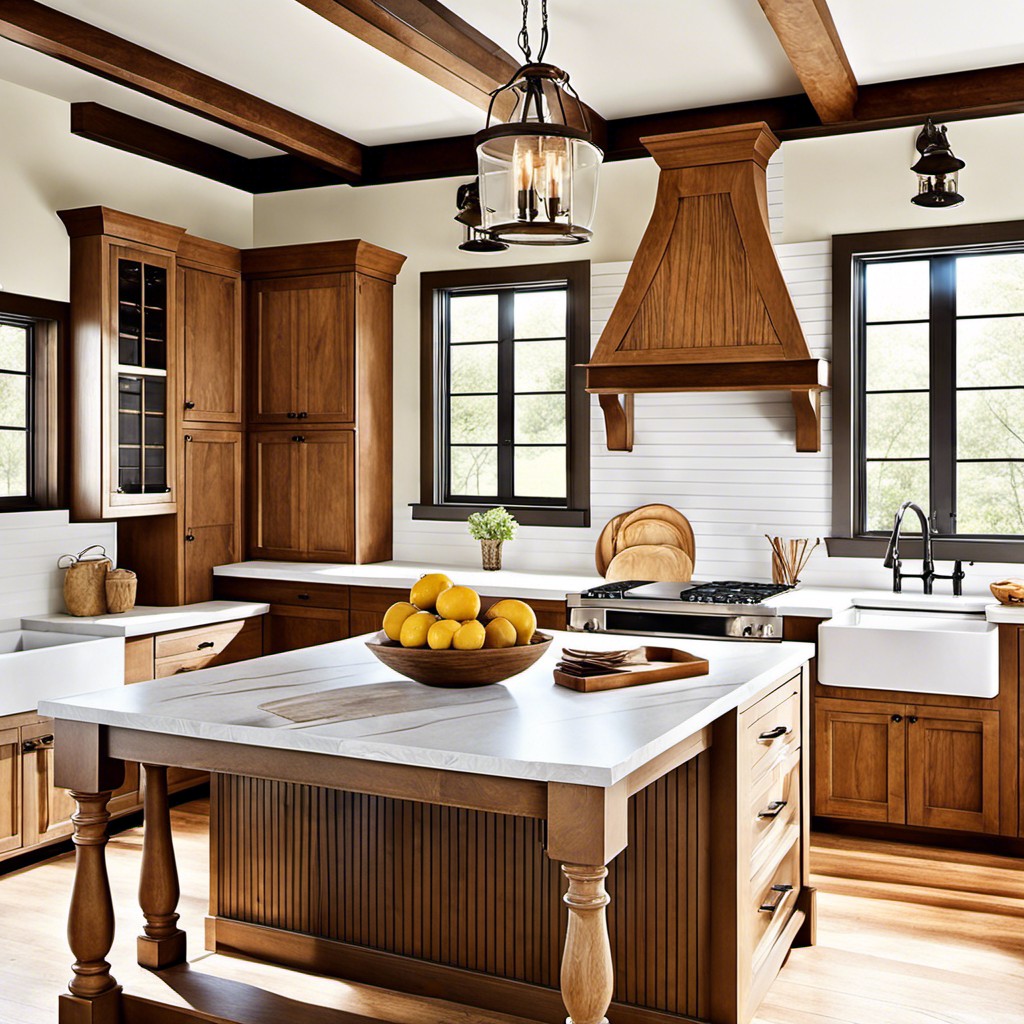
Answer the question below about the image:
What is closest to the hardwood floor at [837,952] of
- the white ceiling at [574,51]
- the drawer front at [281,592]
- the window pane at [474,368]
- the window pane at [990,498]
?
the drawer front at [281,592]

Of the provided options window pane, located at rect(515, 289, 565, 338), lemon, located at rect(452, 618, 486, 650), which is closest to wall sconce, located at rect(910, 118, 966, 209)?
window pane, located at rect(515, 289, 565, 338)

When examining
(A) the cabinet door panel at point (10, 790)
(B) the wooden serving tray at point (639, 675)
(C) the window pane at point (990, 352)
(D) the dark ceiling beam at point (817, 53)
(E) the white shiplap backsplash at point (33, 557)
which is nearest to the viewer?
(B) the wooden serving tray at point (639, 675)

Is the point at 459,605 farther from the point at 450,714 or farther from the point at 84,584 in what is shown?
the point at 84,584

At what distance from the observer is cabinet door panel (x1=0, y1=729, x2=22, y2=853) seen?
4.06m

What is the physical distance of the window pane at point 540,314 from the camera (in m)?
5.79

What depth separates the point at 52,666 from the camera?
4.21 m

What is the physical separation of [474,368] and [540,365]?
386 mm

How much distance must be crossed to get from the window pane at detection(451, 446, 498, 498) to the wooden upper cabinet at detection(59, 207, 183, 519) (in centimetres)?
154

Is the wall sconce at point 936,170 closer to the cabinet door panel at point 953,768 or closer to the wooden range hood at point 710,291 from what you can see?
the wooden range hood at point 710,291

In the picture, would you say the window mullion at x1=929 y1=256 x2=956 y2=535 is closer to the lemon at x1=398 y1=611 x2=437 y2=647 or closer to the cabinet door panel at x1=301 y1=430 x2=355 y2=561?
the cabinet door panel at x1=301 y1=430 x2=355 y2=561

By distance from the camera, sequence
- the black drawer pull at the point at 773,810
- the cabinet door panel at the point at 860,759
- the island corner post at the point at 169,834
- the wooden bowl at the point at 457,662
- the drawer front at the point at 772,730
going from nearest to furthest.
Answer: the island corner post at the point at 169,834, the wooden bowl at the point at 457,662, the drawer front at the point at 772,730, the black drawer pull at the point at 773,810, the cabinet door panel at the point at 860,759

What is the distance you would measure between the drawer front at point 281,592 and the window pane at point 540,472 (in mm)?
1130

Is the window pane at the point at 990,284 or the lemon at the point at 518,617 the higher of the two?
the window pane at the point at 990,284

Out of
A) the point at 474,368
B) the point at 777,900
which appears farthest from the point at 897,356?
the point at 777,900
